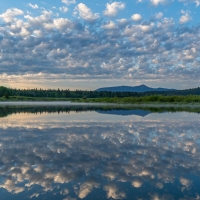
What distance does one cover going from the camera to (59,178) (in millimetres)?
7359

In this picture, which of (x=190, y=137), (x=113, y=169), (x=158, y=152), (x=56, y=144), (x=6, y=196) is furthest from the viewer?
(x=190, y=137)

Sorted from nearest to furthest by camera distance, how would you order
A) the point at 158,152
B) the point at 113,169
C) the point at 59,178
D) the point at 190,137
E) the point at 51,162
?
the point at 59,178
the point at 113,169
the point at 51,162
the point at 158,152
the point at 190,137

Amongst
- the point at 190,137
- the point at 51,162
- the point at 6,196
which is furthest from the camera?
the point at 190,137

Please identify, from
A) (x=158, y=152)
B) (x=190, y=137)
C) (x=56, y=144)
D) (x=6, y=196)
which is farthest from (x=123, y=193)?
(x=190, y=137)

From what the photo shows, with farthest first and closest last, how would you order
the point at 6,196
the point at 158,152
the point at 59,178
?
the point at 158,152, the point at 59,178, the point at 6,196

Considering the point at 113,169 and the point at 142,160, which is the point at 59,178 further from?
the point at 142,160

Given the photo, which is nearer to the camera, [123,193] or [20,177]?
[123,193]

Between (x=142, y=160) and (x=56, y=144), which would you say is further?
(x=56, y=144)

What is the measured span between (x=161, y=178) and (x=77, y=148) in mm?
4807

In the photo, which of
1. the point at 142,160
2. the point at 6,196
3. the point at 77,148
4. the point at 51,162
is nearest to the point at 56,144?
the point at 77,148

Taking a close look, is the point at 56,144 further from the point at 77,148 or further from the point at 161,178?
the point at 161,178

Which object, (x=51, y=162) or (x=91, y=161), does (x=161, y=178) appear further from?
(x=51, y=162)

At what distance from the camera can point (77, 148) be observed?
1133 cm

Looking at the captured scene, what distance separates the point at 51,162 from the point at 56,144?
125 inches
